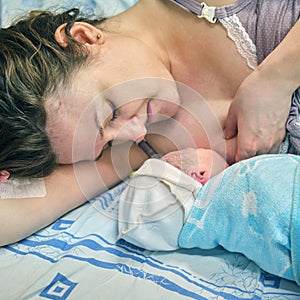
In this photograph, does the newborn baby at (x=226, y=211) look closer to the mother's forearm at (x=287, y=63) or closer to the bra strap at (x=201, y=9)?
the mother's forearm at (x=287, y=63)

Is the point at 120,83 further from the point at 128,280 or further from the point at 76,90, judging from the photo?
the point at 128,280

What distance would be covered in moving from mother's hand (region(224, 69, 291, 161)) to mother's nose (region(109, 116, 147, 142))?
0.18m

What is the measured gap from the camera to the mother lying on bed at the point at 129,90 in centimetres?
87

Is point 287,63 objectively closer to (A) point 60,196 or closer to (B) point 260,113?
(B) point 260,113

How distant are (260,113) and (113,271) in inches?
15.0

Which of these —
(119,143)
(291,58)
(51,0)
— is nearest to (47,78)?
(119,143)

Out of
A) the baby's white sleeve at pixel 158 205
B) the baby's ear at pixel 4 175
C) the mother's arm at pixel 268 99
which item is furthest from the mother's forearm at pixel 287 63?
the baby's ear at pixel 4 175

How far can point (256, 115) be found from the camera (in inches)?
36.0

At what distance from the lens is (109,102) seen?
893 millimetres

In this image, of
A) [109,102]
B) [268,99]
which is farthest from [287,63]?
[109,102]

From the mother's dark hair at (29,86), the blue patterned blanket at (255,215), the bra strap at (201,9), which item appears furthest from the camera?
the bra strap at (201,9)

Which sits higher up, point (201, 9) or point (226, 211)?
point (201, 9)

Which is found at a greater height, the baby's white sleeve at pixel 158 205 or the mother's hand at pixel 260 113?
the mother's hand at pixel 260 113

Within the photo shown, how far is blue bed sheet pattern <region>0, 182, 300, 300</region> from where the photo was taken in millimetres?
769
